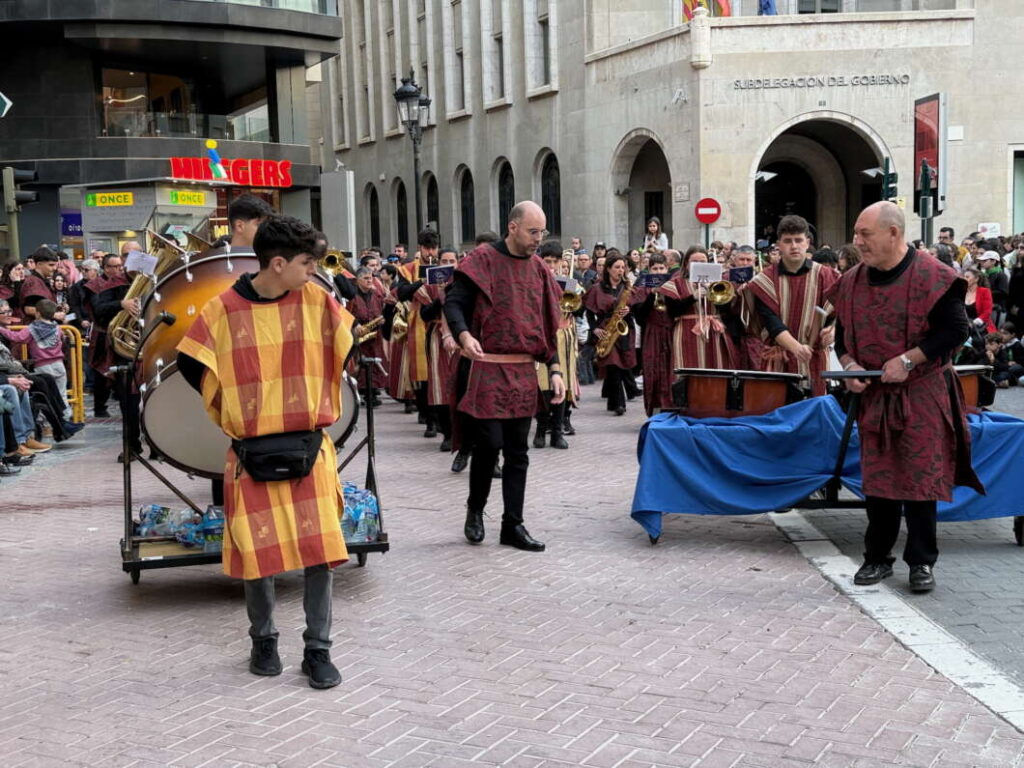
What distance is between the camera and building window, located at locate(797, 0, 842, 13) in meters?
36.2

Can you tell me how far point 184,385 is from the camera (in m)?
6.57

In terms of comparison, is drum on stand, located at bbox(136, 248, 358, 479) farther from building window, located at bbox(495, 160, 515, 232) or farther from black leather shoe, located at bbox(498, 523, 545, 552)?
building window, located at bbox(495, 160, 515, 232)

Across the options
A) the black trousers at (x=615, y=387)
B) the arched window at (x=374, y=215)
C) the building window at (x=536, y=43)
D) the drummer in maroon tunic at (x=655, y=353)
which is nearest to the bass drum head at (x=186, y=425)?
the drummer in maroon tunic at (x=655, y=353)

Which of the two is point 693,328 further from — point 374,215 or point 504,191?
point 374,215

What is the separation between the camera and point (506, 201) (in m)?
42.3

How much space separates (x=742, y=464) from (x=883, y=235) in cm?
186

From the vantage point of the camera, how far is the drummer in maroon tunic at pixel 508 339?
25.8ft

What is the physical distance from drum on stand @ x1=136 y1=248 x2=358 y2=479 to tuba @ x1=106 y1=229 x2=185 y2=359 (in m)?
0.32

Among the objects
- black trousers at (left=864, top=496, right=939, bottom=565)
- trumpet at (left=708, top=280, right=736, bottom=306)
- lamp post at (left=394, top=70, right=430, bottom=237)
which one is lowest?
black trousers at (left=864, top=496, right=939, bottom=565)

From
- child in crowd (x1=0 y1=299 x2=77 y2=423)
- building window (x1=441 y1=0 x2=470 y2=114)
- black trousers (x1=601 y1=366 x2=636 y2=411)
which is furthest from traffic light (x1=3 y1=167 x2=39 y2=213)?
building window (x1=441 y1=0 x2=470 y2=114)

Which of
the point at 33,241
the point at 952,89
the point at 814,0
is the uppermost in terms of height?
the point at 814,0

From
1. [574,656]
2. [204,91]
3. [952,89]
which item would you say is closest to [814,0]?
[952,89]

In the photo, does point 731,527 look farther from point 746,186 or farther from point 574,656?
point 746,186

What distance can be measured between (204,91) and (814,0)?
1753cm
